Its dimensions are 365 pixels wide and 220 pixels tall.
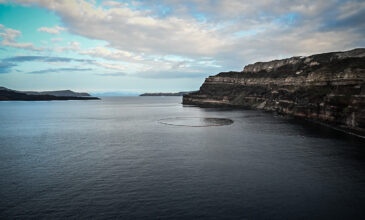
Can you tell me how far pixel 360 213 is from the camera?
1170 inches

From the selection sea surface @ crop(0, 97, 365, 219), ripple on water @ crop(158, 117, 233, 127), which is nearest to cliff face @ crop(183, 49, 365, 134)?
sea surface @ crop(0, 97, 365, 219)

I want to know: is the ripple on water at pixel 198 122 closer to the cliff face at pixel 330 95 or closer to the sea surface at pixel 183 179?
the sea surface at pixel 183 179

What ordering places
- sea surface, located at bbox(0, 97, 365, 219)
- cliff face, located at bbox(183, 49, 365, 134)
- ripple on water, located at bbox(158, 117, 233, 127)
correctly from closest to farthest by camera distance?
sea surface, located at bbox(0, 97, 365, 219), cliff face, located at bbox(183, 49, 365, 134), ripple on water, located at bbox(158, 117, 233, 127)

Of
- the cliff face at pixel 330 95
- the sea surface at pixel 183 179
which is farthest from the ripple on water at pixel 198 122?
the cliff face at pixel 330 95

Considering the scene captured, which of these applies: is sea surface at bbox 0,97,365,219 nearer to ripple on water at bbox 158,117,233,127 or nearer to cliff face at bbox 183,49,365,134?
cliff face at bbox 183,49,365,134

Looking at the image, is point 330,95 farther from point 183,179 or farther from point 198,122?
point 183,179

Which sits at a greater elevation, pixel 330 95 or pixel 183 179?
pixel 330 95

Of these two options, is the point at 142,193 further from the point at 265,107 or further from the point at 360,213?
the point at 265,107

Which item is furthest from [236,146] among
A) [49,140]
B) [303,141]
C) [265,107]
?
[265,107]

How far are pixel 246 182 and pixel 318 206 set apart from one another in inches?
418

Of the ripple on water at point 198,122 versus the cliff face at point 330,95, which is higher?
the cliff face at point 330,95

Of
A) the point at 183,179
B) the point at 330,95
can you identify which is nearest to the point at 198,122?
the point at 330,95

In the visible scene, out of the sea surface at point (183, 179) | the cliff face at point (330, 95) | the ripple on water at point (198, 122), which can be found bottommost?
the sea surface at point (183, 179)

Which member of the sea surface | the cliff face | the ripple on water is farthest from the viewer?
the ripple on water
